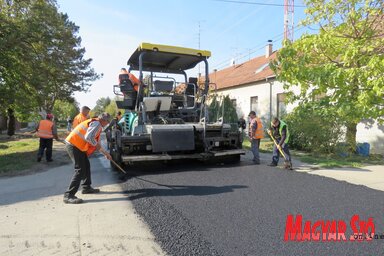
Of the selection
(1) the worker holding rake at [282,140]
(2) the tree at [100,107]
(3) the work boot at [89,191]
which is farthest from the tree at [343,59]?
(3) the work boot at [89,191]

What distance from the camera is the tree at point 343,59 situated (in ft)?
23.4

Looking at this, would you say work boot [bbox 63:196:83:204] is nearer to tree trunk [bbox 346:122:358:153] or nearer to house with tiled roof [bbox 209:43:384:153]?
tree trunk [bbox 346:122:358:153]

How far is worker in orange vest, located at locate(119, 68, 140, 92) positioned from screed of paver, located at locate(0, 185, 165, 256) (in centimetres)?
297

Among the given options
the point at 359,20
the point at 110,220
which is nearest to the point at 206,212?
the point at 110,220

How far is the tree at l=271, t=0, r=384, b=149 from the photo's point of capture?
23.4ft

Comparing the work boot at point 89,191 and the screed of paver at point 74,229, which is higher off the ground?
the work boot at point 89,191

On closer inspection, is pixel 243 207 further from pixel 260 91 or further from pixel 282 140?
pixel 260 91

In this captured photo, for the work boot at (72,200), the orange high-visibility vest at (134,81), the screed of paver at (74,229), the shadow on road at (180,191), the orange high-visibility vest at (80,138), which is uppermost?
the orange high-visibility vest at (134,81)

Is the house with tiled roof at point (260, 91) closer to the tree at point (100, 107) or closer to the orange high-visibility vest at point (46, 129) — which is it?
the tree at point (100, 107)

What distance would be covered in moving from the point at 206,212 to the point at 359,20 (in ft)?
23.3

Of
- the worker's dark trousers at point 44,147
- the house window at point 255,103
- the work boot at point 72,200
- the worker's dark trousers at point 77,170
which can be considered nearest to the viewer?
the work boot at point 72,200

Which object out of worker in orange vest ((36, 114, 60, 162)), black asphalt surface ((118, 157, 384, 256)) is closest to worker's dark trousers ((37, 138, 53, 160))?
worker in orange vest ((36, 114, 60, 162))

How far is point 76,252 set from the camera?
2975 millimetres

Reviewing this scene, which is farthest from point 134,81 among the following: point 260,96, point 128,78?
point 260,96
